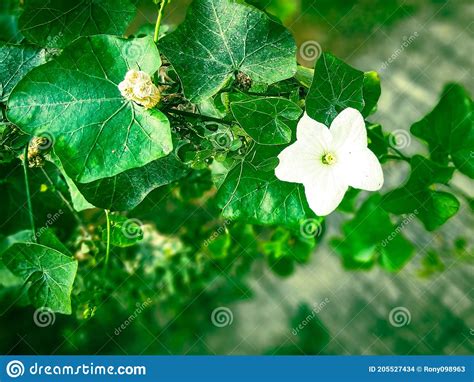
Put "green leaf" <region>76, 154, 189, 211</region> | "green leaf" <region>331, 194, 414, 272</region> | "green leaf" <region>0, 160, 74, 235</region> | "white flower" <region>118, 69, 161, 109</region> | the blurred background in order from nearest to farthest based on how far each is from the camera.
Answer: "white flower" <region>118, 69, 161, 109</region> < "green leaf" <region>76, 154, 189, 211</region> < "green leaf" <region>0, 160, 74, 235</region> < "green leaf" <region>331, 194, 414, 272</region> < the blurred background

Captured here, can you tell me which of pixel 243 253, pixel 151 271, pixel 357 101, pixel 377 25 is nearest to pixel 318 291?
pixel 243 253

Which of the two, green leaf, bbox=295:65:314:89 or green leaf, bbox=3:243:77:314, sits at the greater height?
green leaf, bbox=295:65:314:89

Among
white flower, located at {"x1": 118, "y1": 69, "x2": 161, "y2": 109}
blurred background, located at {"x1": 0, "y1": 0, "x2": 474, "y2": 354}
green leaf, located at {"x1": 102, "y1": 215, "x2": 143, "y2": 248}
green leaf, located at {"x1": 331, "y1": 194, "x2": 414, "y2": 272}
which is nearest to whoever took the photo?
white flower, located at {"x1": 118, "y1": 69, "x2": 161, "y2": 109}

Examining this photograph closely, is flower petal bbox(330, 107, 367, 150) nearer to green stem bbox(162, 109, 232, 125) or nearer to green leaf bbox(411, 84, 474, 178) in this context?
green stem bbox(162, 109, 232, 125)

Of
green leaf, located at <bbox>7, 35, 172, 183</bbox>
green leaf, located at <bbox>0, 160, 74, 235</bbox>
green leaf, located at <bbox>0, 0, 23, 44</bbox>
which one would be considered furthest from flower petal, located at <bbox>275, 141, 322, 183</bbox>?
green leaf, located at <bbox>0, 0, 23, 44</bbox>

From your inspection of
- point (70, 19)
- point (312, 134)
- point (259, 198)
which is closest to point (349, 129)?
point (312, 134)

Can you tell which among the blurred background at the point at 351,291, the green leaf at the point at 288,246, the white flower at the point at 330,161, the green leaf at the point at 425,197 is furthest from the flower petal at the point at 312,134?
the blurred background at the point at 351,291

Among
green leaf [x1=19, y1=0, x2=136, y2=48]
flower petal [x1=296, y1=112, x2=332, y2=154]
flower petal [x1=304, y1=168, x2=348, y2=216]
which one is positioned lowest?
green leaf [x1=19, y1=0, x2=136, y2=48]

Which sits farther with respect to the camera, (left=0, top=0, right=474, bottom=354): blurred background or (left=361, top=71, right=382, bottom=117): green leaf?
(left=0, top=0, right=474, bottom=354): blurred background
